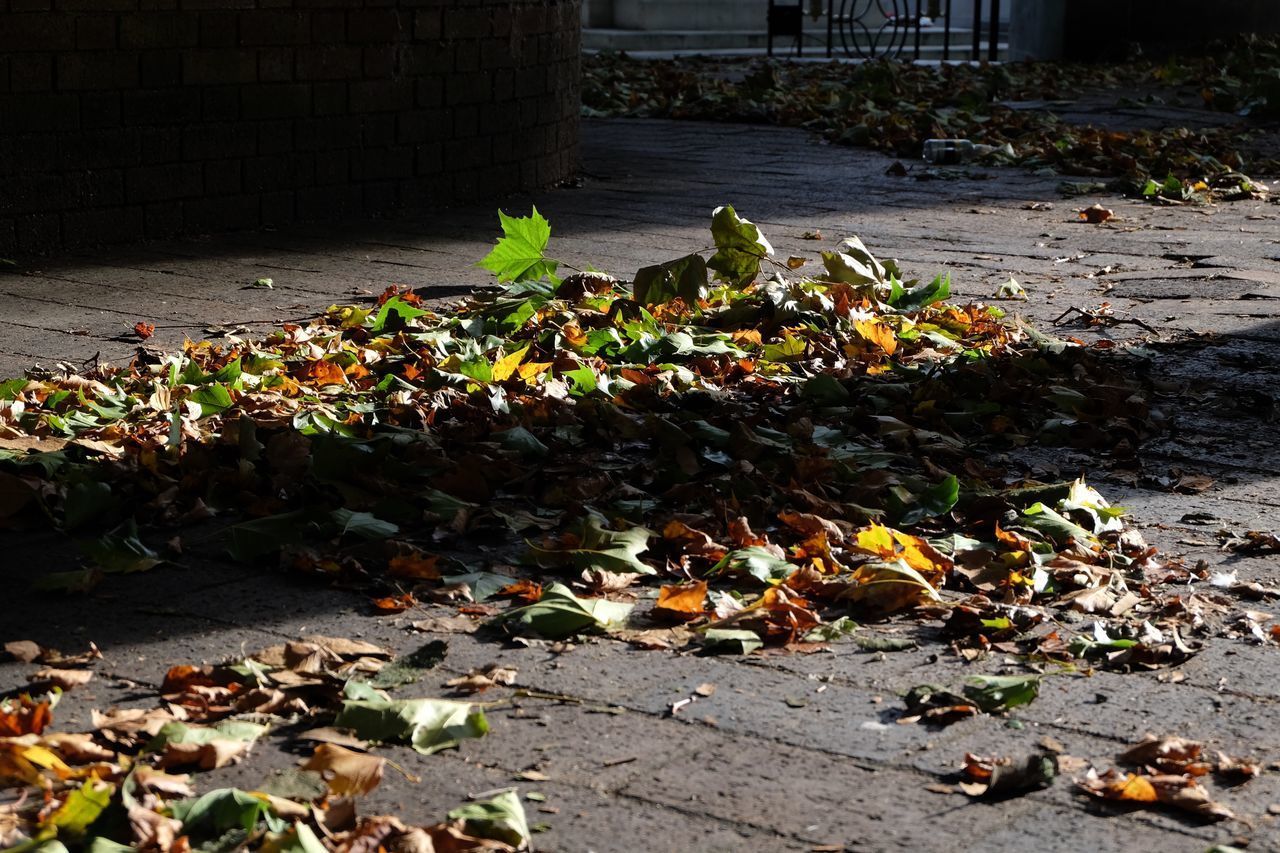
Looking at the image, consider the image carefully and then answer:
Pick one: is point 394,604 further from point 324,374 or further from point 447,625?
point 324,374

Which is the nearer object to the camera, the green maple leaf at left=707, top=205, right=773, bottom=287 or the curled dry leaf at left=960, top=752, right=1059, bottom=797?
the curled dry leaf at left=960, top=752, right=1059, bottom=797

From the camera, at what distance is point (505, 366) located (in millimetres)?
4254

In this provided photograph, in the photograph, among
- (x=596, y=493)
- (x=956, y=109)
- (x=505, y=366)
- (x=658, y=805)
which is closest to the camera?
(x=658, y=805)

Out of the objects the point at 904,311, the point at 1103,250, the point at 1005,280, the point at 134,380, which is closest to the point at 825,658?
the point at 134,380

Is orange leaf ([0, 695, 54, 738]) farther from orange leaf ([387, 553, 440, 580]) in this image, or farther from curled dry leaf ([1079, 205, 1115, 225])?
curled dry leaf ([1079, 205, 1115, 225])

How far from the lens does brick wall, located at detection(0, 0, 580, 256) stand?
6.11m

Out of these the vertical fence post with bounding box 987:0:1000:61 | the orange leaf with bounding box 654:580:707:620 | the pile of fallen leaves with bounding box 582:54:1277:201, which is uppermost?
the vertical fence post with bounding box 987:0:1000:61

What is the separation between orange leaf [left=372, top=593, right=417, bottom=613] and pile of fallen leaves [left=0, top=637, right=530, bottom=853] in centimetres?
17

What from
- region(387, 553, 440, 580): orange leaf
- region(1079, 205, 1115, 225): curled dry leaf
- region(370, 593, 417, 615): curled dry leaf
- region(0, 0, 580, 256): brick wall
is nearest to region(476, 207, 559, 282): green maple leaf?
region(0, 0, 580, 256): brick wall

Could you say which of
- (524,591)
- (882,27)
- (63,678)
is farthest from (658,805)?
(882,27)

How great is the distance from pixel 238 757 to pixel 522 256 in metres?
3.21

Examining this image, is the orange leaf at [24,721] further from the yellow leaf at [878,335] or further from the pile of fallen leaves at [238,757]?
the yellow leaf at [878,335]

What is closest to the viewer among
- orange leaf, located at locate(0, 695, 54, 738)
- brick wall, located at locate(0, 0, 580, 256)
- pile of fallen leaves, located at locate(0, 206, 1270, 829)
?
orange leaf, located at locate(0, 695, 54, 738)

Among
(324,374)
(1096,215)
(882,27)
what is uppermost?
(882,27)
